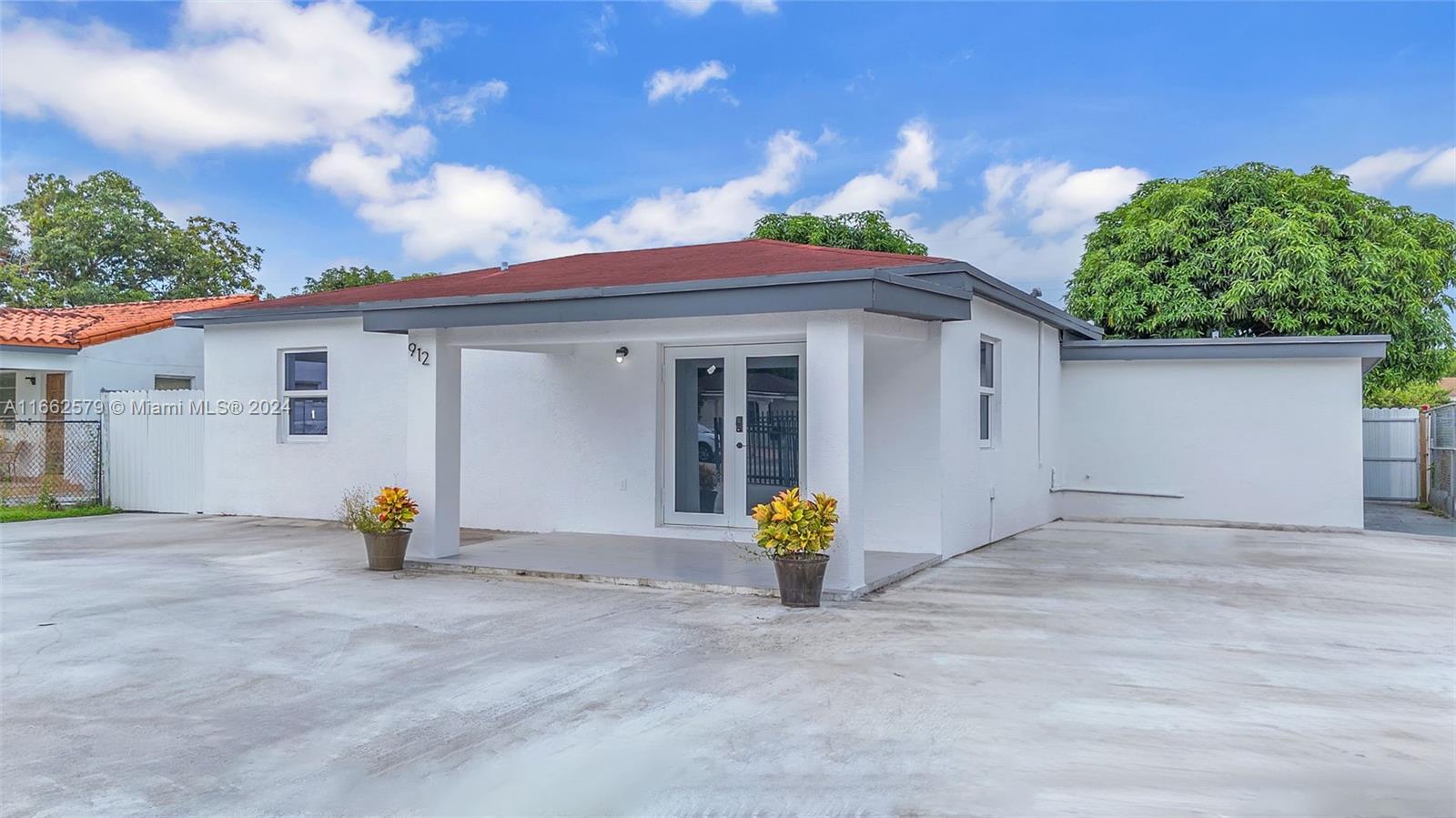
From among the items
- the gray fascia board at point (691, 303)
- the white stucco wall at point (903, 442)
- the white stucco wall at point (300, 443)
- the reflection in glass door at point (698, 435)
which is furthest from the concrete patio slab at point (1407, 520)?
the white stucco wall at point (300, 443)

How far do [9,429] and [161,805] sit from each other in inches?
693

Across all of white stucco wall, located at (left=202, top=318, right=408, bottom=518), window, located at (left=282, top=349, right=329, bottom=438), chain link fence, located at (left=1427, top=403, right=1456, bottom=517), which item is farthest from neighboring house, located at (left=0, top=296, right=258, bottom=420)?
chain link fence, located at (left=1427, top=403, right=1456, bottom=517)

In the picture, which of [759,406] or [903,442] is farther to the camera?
[759,406]

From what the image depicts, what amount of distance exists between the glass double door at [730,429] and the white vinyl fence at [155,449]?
24.0 feet

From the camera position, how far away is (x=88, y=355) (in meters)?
16.4

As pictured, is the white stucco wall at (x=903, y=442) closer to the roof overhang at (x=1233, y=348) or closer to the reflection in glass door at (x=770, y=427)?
the reflection in glass door at (x=770, y=427)

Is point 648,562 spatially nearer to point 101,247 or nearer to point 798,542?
point 798,542

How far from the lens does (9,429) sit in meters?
17.3

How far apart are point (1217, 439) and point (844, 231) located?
13.4 metres

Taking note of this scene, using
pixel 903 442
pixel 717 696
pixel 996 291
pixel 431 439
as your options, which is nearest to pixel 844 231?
pixel 996 291

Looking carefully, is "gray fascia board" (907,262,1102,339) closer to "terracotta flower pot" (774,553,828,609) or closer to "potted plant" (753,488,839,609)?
"potted plant" (753,488,839,609)

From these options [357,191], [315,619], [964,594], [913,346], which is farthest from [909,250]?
[315,619]

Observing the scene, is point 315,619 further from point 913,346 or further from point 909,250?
point 909,250

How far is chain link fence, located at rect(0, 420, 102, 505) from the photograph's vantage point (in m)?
14.1
